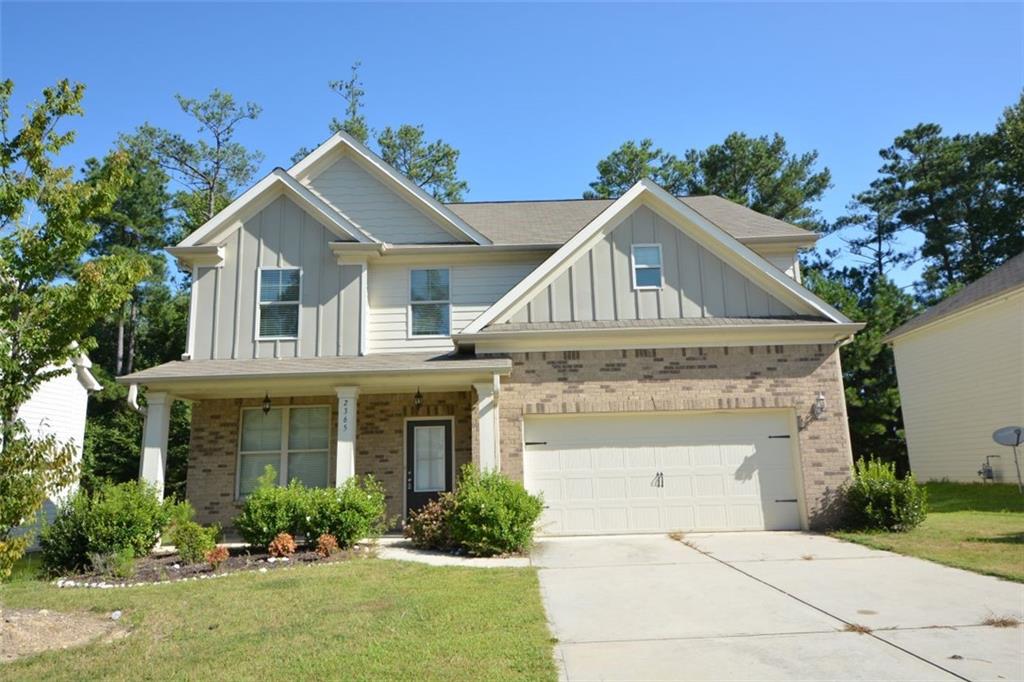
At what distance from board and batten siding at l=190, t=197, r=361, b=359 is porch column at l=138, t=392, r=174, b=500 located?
4.74ft

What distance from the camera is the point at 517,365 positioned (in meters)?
12.3

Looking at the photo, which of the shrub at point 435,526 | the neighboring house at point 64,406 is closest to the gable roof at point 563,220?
the shrub at point 435,526

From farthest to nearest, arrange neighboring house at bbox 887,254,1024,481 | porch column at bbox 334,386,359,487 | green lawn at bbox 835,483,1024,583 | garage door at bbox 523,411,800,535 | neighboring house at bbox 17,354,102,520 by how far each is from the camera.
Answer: neighboring house at bbox 887,254,1024,481, neighboring house at bbox 17,354,102,520, garage door at bbox 523,411,800,535, porch column at bbox 334,386,359,487, green lawn at bbox 835,483,1024,583

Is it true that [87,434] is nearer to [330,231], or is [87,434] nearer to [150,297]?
[150,297]

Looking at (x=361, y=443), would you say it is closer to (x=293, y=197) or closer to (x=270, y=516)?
(x=270, y=516)

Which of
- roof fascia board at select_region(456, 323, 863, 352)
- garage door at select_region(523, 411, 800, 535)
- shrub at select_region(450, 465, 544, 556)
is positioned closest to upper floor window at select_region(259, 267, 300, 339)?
roof fascia board at select_region(456, 323, 863, 352)

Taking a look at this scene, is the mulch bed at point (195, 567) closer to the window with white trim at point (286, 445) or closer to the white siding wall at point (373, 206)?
the window with white trim at point (286, 445)

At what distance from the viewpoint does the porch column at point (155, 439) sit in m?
11.8

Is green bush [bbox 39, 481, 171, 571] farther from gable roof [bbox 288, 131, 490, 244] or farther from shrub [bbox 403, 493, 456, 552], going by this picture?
gable roof [bbox 288, 131, 490, 244]

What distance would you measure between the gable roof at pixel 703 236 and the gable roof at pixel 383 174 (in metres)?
2.04

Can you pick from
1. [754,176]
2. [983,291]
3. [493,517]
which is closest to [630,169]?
[754,176]

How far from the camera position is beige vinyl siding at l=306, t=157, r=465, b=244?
47.6ft

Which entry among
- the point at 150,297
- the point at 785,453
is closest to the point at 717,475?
the point at 785,453

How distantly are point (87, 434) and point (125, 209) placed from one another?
41.5ft
